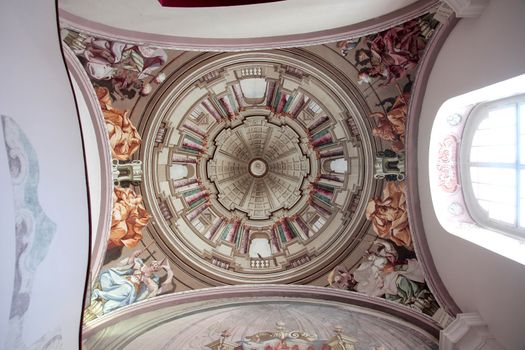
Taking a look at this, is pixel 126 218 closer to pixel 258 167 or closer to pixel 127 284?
pixel 127 284

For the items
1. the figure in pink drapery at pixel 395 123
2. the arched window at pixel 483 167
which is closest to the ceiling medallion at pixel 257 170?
the figure in pink drapery at pixel 395 123

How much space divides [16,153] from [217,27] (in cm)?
513

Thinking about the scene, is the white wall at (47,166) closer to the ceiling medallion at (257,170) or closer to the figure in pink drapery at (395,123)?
the ceiling medallion at (257,170)

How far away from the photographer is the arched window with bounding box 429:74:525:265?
6.36 metres

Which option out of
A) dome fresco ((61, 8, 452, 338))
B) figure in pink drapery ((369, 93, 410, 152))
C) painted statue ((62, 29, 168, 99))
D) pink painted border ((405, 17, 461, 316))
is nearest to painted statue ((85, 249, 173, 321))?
dome fresco ((61, 8, 452, 338))

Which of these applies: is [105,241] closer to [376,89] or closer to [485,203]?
[376,89]

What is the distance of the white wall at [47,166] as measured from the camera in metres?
4.27

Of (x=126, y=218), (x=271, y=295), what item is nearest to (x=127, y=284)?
(x=126, y=218)

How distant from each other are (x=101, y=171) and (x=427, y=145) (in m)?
7.25

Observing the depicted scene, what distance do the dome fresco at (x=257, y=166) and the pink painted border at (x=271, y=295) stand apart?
5.4 inches

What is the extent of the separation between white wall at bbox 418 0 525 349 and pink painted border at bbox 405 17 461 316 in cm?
14

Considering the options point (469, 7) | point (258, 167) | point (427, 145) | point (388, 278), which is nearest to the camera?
point (469, 7)

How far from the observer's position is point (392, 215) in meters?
9.46

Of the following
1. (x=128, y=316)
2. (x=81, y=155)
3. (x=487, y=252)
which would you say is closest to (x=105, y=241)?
(x=128, y=316)
